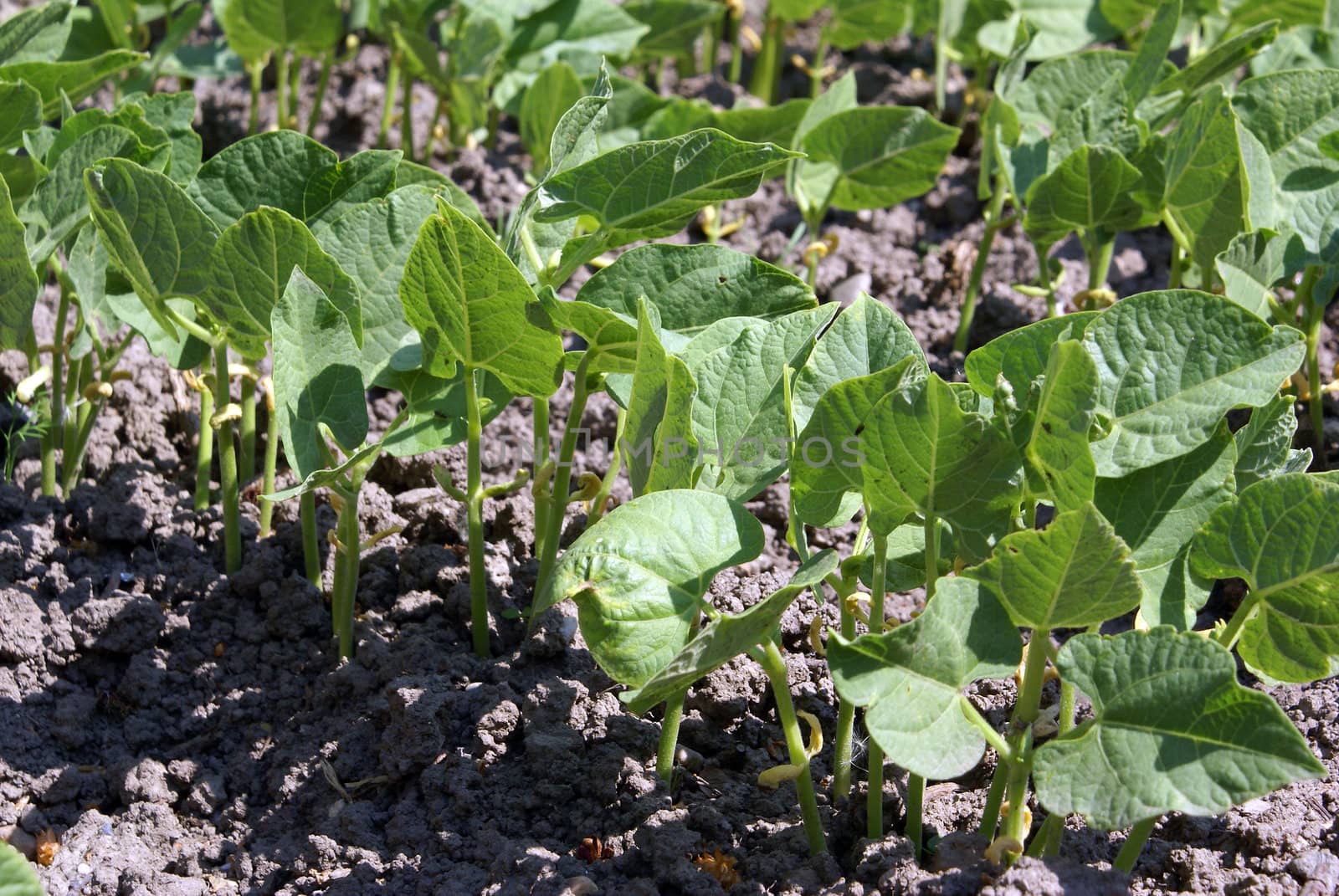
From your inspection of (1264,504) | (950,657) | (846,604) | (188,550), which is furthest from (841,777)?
(188,550)

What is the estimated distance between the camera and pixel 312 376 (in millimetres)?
1213

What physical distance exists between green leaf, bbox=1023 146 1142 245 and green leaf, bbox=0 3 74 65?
1287mm

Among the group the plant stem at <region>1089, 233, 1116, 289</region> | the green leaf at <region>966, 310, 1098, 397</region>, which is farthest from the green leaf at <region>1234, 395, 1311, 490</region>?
the plant stem at <region>1089, 233, 1116, 289</region>

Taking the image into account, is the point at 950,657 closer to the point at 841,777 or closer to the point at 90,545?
the point at 841,777

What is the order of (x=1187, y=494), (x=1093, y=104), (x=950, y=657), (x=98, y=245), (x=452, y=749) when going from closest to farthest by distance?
(x=950, y=657) → (x=1187, y=494) → (x=452, y=749) → (x=98, y=245) → (x=1093, y=104)

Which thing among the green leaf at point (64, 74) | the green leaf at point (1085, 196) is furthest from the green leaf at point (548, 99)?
the green leaf at point (1085, 196)

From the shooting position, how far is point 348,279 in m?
1.25

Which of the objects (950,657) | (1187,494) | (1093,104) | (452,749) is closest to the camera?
(950,657)

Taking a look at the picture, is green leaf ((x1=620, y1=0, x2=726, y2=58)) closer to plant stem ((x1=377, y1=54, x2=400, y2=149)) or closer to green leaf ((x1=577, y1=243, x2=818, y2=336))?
plant stem ((x1=377, y1=54, x2=400, y2=149))

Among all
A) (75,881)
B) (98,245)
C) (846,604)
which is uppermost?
(98,245)

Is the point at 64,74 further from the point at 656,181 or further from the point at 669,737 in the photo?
the point at 669,737

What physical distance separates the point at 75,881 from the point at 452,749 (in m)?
0.36

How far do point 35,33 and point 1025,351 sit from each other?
139 centimetres

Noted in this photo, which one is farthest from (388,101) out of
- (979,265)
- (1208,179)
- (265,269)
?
(1208,179)
